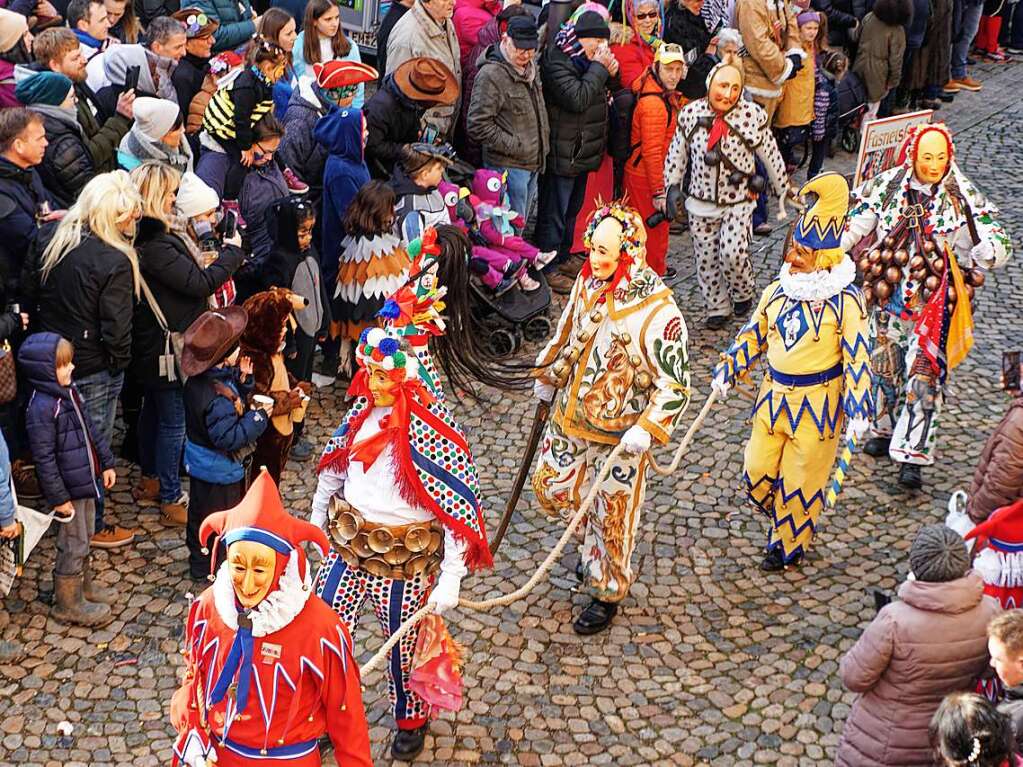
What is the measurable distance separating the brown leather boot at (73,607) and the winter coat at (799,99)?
8.06 meters

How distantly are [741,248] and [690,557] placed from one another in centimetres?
321

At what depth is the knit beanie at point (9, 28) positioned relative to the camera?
26.3 feet

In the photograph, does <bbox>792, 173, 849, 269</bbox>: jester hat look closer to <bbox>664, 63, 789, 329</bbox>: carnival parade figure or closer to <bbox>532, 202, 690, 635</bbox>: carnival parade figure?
<bbox>532, 202, 690, 635</bbox>: carnival parade figure

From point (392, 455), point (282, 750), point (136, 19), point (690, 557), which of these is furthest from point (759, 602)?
point (136, 19)

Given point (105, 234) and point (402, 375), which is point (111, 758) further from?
point (105, 234)

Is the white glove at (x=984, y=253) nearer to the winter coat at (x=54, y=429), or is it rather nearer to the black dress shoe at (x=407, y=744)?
the black dress shoe at (x=407, y=744)

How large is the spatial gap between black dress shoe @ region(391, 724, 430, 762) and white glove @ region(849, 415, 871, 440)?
2.60 metres

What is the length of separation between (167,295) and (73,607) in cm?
171

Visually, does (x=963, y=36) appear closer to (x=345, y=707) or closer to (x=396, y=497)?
(x=396, y=497)

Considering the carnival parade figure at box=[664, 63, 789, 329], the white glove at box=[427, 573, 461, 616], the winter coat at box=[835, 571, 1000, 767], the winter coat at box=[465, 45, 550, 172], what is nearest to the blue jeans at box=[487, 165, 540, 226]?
the winter coat at box=[465, 45, 550, 172]

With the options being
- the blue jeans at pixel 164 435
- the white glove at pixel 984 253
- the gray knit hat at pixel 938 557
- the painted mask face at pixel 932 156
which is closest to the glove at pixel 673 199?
the painted mask face at pixel 932 156

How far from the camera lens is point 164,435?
7305 millimetres

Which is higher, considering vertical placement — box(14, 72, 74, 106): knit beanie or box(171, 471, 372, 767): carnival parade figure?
box(14, 72, 74, 106): knit beanie

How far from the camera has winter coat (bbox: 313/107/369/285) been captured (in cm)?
857
